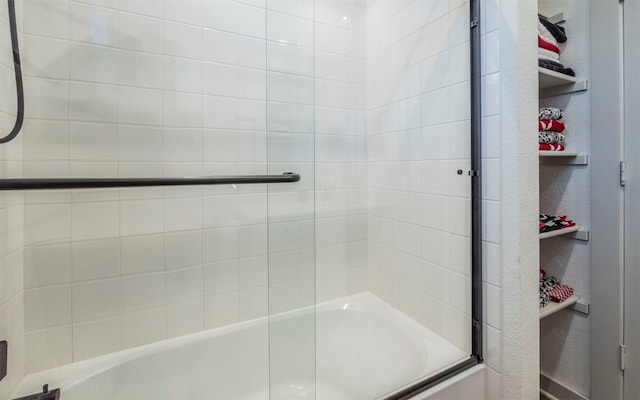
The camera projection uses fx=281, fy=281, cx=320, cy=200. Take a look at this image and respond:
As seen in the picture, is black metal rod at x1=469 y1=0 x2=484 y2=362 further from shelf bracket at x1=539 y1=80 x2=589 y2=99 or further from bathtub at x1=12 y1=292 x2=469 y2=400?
shelf bracket at x1=539 y1=80 x2=589 y2=99

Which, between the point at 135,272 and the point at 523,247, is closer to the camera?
the point at 523,247

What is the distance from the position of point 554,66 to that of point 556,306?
3.41ft

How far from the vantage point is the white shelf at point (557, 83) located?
3.91ft

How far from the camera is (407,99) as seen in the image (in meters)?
1.34

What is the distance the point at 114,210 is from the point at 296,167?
2.36ft

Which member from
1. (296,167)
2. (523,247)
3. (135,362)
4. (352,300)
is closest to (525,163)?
(523,247)

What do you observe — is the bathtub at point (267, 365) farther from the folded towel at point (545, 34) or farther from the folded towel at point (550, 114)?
the folded towel at point (545, 34)

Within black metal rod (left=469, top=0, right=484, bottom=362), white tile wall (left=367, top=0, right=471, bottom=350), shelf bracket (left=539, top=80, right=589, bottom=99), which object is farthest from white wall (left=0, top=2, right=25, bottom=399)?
shelf bracket (left=539, top=80, right=589, bottom=99)

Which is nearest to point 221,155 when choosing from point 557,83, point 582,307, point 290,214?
point 290,214

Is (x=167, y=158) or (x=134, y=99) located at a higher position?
(x=134, y=99)

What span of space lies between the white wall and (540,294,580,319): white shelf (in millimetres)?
1882

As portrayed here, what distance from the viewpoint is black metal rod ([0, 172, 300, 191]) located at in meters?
0.80

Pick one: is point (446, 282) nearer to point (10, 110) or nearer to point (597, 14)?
point (597, 14)

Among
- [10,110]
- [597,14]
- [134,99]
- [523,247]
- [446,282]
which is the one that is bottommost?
[446,282]
